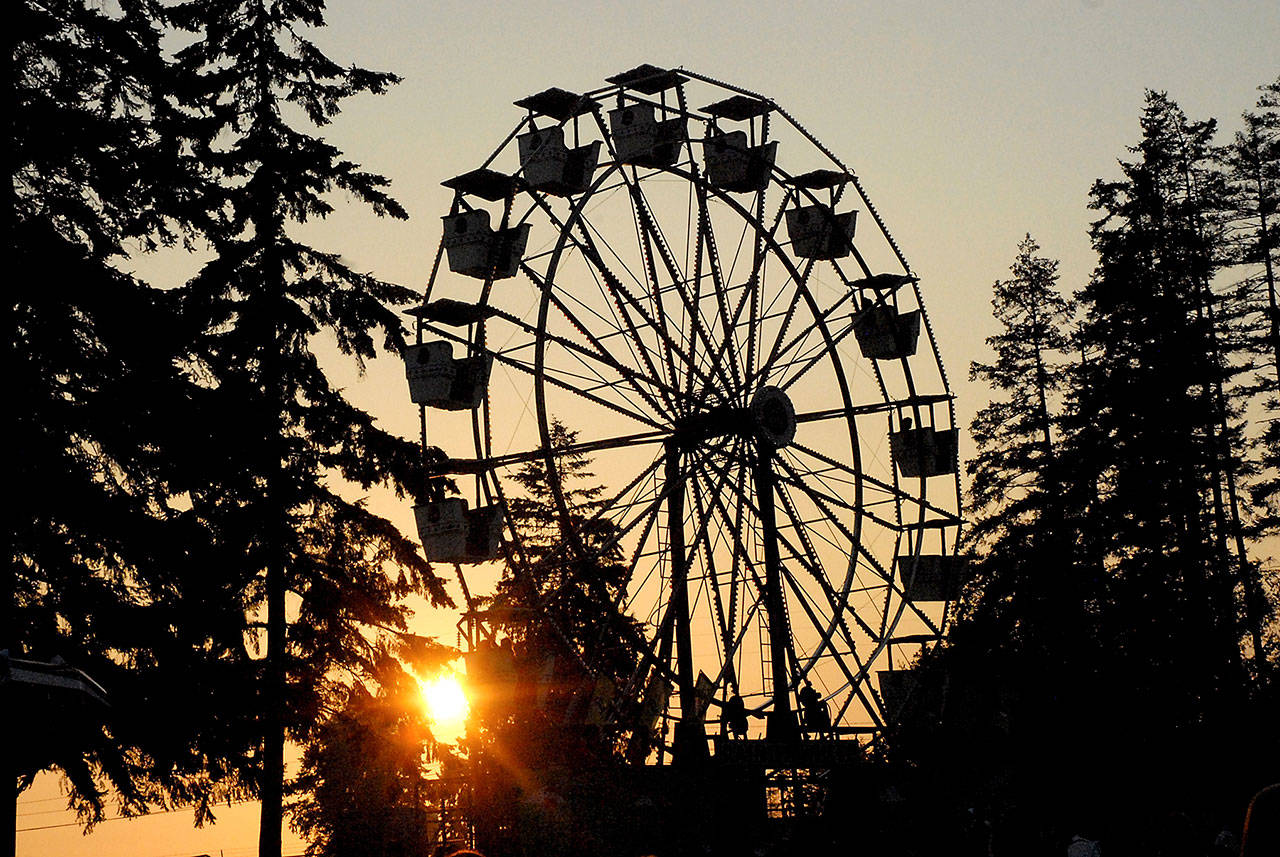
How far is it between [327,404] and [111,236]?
8.78 m

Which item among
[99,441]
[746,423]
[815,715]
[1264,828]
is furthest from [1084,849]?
[1264,828]

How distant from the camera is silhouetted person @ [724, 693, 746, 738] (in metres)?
23.4

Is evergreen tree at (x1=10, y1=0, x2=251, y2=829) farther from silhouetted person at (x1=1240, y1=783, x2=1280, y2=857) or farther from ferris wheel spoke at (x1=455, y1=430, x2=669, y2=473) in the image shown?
silhouetted person at (x1=1240, y1=783, x2=1280, y2=857)

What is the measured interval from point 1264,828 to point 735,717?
18851mm

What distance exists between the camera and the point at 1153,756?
3988 cm

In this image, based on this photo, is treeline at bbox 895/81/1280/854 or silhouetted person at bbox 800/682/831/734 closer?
silhouetted person at bbox 800/682/831/734

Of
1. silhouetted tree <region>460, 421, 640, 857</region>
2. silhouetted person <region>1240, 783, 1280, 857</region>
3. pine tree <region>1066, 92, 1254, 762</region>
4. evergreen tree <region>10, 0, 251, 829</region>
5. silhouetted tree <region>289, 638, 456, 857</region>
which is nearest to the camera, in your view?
silhouetted person <region>1240, 783, 1280, 857</region>

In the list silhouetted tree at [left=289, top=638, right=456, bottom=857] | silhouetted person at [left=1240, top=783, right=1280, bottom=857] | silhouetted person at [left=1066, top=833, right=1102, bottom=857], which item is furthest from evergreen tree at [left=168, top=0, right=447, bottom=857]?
silhouetted person at [left=1240, top=783, right=1280, bottom=857]

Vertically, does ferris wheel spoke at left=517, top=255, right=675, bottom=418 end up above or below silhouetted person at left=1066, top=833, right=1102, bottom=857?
above

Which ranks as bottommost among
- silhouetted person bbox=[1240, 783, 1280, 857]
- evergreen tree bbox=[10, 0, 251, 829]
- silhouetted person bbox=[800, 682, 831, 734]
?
silhouetted person bbox=[1240, 783, 1280, 857]

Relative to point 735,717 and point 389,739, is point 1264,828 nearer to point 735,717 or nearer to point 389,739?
point 735,717

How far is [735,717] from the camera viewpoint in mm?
23469

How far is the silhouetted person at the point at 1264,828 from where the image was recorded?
189 inches

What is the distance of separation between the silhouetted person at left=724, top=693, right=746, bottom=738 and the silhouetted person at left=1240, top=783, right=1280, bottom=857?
18.7 m
